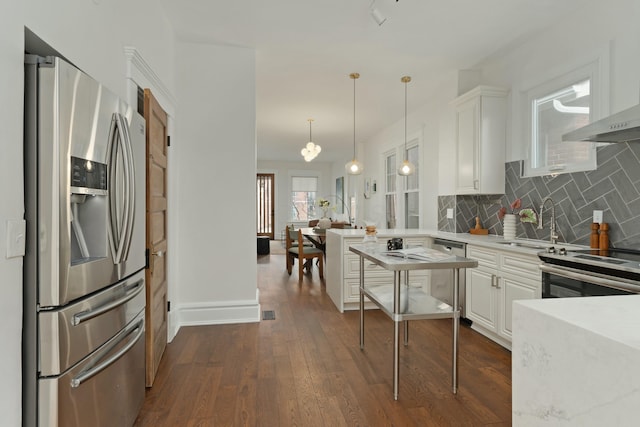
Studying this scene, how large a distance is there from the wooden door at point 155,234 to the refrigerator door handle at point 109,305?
390mm

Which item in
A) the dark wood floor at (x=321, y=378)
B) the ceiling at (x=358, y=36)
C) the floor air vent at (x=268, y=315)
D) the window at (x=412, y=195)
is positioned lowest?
the dark wood floor at (x=321, y=378)

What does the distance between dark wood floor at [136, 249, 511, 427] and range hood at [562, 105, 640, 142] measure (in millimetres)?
1688

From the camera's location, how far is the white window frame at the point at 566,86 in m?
2.85

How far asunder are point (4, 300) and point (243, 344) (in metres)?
2.19

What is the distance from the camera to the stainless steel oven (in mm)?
2010

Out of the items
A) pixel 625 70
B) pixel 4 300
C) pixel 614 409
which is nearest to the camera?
pixel 614 409

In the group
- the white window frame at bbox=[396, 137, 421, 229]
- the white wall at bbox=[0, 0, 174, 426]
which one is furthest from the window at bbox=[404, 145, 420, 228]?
the white wall at bbox=[0, 0, 174, 426]

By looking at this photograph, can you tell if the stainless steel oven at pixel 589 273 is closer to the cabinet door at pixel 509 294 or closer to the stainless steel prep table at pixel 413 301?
the cabinet door at pixel 509 294

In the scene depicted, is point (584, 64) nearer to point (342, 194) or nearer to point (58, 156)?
point (58, 156)

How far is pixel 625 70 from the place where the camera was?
267 cm

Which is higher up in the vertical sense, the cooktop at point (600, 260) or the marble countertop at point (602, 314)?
the marble countertop at point (602, 314)

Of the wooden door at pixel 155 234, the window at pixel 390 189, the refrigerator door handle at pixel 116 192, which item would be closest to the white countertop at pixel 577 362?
the refrigerator door handle at pixel 116 192

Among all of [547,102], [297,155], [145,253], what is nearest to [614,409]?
[145,253]

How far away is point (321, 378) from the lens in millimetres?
2537
